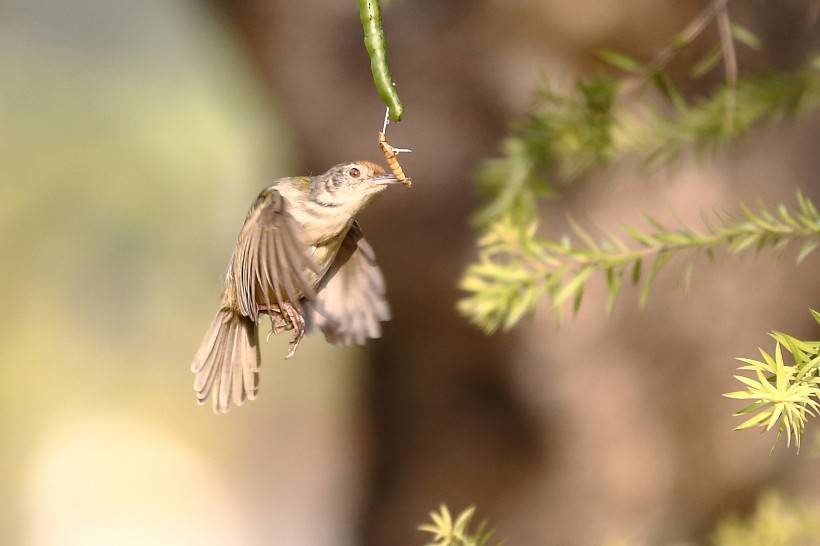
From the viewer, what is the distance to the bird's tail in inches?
19.9

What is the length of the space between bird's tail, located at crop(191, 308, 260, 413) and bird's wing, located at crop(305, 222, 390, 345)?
0.13 ft

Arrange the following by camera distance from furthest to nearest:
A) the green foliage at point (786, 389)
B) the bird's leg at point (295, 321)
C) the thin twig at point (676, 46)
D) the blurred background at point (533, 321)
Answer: the blurred background at point (533, 321)
the thin twig at point (676, 46)
the bird's leg at point (295, 321)
the green foliage at point (786, 389)

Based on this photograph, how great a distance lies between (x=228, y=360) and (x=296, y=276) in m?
0.15

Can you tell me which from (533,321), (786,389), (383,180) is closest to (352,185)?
(383,180)

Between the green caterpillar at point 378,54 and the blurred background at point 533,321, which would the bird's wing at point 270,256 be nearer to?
the green caterpillar at point 378,54

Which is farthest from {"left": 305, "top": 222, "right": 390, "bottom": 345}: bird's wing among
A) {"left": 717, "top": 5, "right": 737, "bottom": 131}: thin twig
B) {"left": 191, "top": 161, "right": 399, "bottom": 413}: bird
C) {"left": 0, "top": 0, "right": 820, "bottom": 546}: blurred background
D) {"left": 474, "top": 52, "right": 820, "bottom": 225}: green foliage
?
{"left": 0, "top": 0, "right": 820, "bottom": 546}: blurred background

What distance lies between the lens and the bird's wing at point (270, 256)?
417mm

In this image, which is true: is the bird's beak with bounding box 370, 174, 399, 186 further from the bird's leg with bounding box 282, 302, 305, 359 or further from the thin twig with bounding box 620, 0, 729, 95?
the thin twig with bounding box 620, 0, 729, 95

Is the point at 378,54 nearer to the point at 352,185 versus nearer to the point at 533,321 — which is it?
the point at 352,185

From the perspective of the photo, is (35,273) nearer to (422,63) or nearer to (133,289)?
(133,289)

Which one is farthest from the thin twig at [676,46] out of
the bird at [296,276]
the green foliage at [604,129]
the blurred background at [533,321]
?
the blurred background at [533,321]

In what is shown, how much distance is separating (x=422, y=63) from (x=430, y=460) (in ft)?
2.28

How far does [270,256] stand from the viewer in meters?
0.43

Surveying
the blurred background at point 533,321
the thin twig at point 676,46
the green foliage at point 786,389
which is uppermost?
the blurred background at point 533,321
